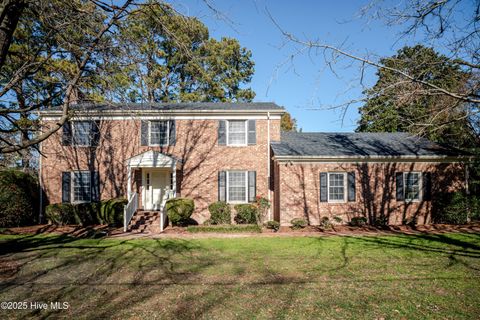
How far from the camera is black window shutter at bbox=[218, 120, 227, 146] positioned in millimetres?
16406

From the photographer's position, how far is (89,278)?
6652 mm

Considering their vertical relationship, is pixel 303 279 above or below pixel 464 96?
below

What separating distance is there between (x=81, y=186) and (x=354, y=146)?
16113 mm

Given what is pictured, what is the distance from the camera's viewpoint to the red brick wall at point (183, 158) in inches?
639

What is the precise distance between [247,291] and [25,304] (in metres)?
4.12

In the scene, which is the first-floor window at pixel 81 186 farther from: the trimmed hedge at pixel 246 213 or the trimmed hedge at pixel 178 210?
the trimmed hedge at pixel 246 213

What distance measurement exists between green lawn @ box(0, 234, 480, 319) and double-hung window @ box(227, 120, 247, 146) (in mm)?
7202

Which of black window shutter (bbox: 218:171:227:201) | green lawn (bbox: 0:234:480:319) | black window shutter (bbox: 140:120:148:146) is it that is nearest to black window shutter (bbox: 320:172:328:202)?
green lawn (bbox: 0:234:480:319)

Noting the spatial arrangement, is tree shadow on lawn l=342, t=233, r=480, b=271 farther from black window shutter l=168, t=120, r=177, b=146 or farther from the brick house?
black window shutter l=168, t=120, r=177, b=146

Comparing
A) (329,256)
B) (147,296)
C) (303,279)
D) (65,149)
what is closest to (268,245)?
(329,256)

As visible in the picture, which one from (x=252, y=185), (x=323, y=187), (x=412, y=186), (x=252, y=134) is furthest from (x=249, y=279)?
(x=412, y=186)

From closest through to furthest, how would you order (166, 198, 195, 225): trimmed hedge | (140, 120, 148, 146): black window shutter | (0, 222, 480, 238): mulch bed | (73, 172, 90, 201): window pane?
(0, 222, 480, 238): mulch bed
(166, 198, 195, 225): trimmed hedge
(73, 172, 90, 201): window pane
(140, 120, 148, 146): black window shutter

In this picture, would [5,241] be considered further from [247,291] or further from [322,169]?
[322,169]

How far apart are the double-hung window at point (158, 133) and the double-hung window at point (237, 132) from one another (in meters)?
3.69
